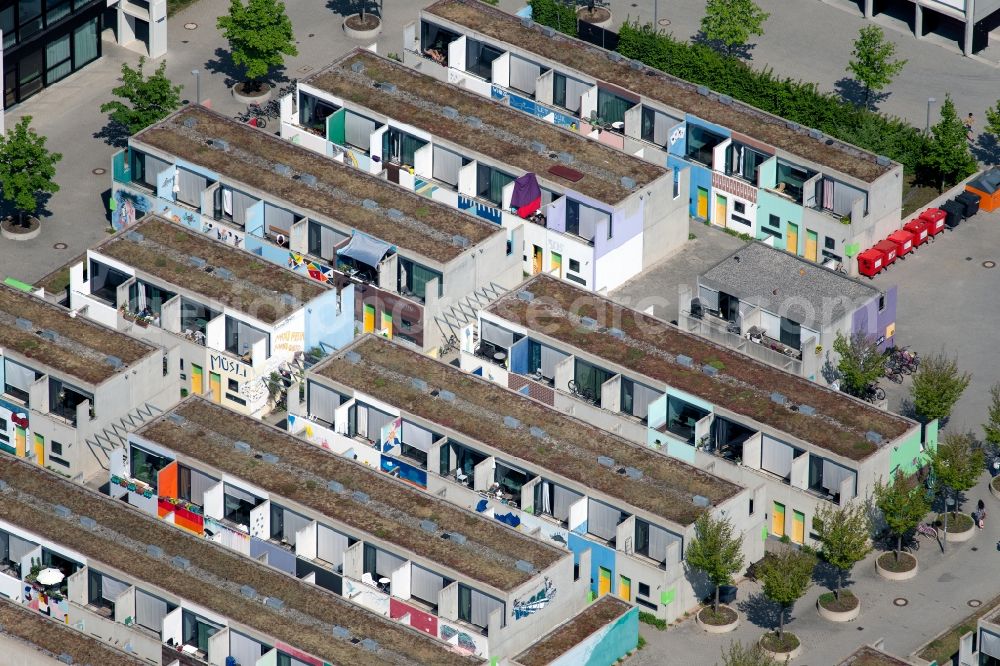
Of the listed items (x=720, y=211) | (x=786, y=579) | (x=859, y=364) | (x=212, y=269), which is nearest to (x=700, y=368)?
(x=859, y=364)

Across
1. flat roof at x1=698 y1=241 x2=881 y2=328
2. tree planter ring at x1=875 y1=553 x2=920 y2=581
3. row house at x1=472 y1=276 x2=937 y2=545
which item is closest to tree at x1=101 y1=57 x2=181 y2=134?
Answer: row house at x1=472 y1=276 x2=937 y2=545

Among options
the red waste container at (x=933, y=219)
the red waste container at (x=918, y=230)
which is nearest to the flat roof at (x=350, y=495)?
the red waste container at (x=918, y=230)

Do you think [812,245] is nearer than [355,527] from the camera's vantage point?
No

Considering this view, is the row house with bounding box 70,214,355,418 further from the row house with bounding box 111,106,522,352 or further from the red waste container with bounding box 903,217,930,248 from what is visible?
the red waste container with bounding box 903,217,930,248

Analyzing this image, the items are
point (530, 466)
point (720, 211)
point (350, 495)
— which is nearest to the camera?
point (350, 495)

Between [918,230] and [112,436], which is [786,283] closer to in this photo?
[918,230]

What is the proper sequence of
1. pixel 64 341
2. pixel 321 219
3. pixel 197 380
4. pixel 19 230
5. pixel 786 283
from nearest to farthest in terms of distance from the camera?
pixel 64 341, pixel 197 380, pixel 786 283, pixel 321 219, pixel 19 230
